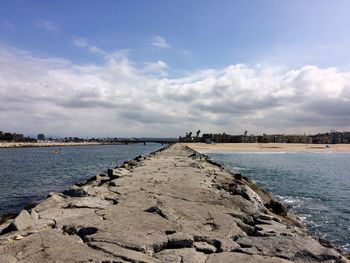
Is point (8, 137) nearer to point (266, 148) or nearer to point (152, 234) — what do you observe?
point (266, 148)

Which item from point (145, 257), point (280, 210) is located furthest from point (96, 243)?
point (280, 210)

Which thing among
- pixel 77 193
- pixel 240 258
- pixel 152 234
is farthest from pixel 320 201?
pixel 240 258

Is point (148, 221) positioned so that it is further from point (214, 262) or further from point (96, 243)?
point (214, 262)

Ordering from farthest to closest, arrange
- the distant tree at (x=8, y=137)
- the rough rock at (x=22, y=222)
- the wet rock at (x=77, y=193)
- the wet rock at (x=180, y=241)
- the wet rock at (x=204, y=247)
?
the distant tree at (x=8, y=137), the wet rock at (x=77, y=193), the rough rock at (x=22, y=222), the wet rock at (x=180, y=241), the wet rock at (x=204, y=247)

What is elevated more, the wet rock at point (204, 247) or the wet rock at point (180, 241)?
the wet rock at point (180, 241)

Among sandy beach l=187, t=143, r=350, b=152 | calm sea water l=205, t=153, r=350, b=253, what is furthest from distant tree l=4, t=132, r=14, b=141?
calm sea water l=205, t=153, r=350, b=253

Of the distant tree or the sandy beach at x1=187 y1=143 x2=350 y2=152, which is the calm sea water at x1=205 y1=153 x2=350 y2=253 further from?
the distant tree

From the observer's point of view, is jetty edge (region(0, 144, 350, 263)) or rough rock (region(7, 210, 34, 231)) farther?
rough rock (region(7, 210, 34, 231))

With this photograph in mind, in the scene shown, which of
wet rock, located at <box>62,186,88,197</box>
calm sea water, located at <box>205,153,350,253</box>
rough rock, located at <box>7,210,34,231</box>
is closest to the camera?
rough rock, located at <box>7,210,34,231</box>

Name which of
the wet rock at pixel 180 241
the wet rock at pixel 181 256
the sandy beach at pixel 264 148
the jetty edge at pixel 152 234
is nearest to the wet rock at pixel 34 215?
the jetty edge at pixel 152 234

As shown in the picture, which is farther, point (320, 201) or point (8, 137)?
point (8, 137)

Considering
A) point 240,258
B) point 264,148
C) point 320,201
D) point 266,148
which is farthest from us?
point 266,148

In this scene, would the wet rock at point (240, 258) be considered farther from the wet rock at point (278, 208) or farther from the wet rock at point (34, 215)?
the wet rock at point (278, 208)

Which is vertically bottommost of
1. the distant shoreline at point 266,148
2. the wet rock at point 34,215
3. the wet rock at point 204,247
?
the wet rock at point 204,247
